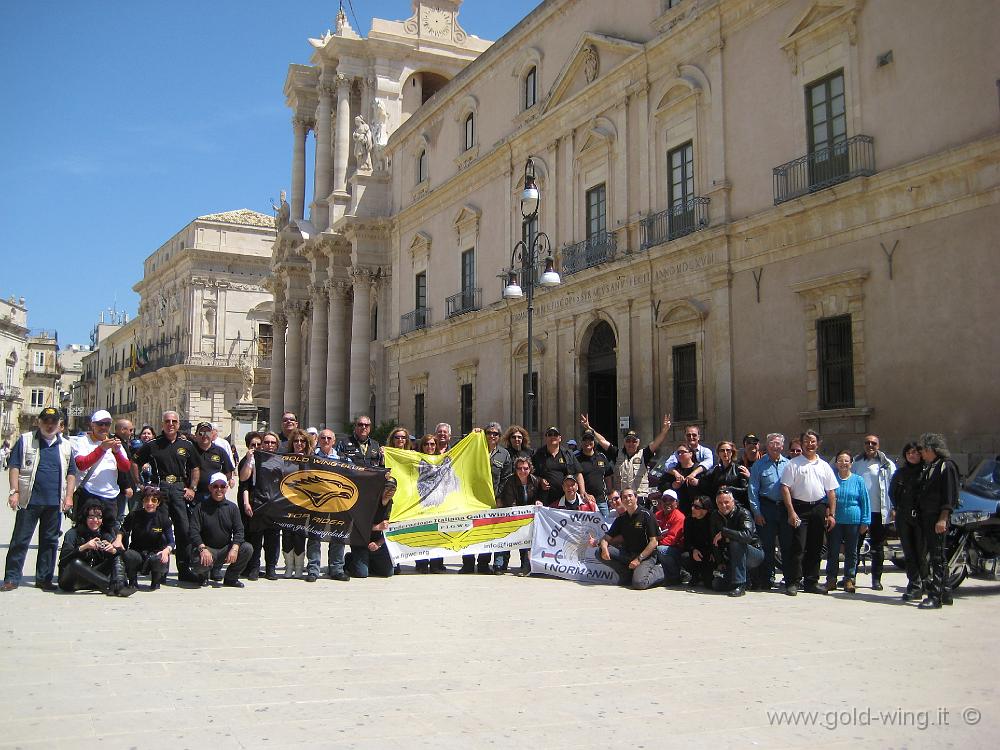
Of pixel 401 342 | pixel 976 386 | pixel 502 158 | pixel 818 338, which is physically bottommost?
pixel 976 386

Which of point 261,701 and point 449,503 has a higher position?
point 449,503

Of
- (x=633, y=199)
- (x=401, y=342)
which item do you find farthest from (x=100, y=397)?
(x=633, y=199)

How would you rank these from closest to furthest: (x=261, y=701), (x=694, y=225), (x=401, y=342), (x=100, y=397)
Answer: (x=261, y=701)
(x=694, y=225)
(x=401, y=342)
(x=100, y=397)

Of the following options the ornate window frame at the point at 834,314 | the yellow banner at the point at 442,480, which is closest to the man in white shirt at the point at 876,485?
the yellow banner at the point at 442,480

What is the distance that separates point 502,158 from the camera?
1158 inches

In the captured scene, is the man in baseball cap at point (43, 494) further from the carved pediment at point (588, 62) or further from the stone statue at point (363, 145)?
the stone statue at point (363, 145)

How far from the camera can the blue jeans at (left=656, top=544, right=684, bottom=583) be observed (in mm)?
11008

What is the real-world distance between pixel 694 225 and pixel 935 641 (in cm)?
1448

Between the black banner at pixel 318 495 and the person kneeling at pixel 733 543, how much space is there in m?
4.12

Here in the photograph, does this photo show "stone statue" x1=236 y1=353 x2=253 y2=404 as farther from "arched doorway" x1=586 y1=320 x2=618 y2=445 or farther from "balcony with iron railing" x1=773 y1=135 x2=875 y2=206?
"balcony with iron railing" x1=773 y1=135 x2=875 y2=206

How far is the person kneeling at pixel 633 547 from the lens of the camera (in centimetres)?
1092

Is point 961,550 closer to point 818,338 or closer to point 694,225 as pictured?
point 818,338

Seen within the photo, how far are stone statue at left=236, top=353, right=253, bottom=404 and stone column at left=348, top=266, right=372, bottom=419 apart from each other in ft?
72.2

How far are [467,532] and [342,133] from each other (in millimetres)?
32989
